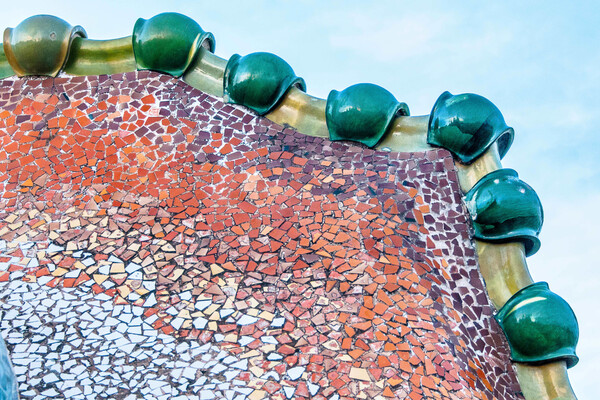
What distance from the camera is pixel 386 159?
560 centimetres

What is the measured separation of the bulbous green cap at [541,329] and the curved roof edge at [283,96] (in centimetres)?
14

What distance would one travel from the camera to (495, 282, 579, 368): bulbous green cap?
15.4ft

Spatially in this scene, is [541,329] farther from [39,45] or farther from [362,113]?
[39,45]

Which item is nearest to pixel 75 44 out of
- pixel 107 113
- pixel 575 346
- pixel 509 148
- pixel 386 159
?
pixel 107 113

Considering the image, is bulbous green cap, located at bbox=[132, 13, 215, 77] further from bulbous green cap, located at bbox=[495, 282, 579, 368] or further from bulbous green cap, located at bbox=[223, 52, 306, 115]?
bulbous green cap, located at bbox=[495, 282, 579, 368]

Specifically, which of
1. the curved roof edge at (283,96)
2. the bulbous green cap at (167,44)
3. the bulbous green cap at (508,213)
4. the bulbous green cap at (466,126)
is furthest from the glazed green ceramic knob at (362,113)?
the bulbous green cap at (167,44)

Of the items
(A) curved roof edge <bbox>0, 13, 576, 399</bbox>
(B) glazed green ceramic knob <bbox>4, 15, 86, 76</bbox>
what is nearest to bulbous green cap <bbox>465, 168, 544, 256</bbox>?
(A) curved roof edge <bbox>0, 13, 576, 399</bbox>

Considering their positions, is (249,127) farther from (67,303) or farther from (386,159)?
(67,303)

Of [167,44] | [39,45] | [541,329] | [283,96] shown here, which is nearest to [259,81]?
[283,96]

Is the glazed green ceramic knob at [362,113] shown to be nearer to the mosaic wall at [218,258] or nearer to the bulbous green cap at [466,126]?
the mosaic wall at [218,258]

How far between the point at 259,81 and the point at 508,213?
1.85 m

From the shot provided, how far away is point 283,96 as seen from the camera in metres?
5.86

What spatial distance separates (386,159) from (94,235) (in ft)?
6.18

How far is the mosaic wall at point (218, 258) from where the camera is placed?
172 inches
